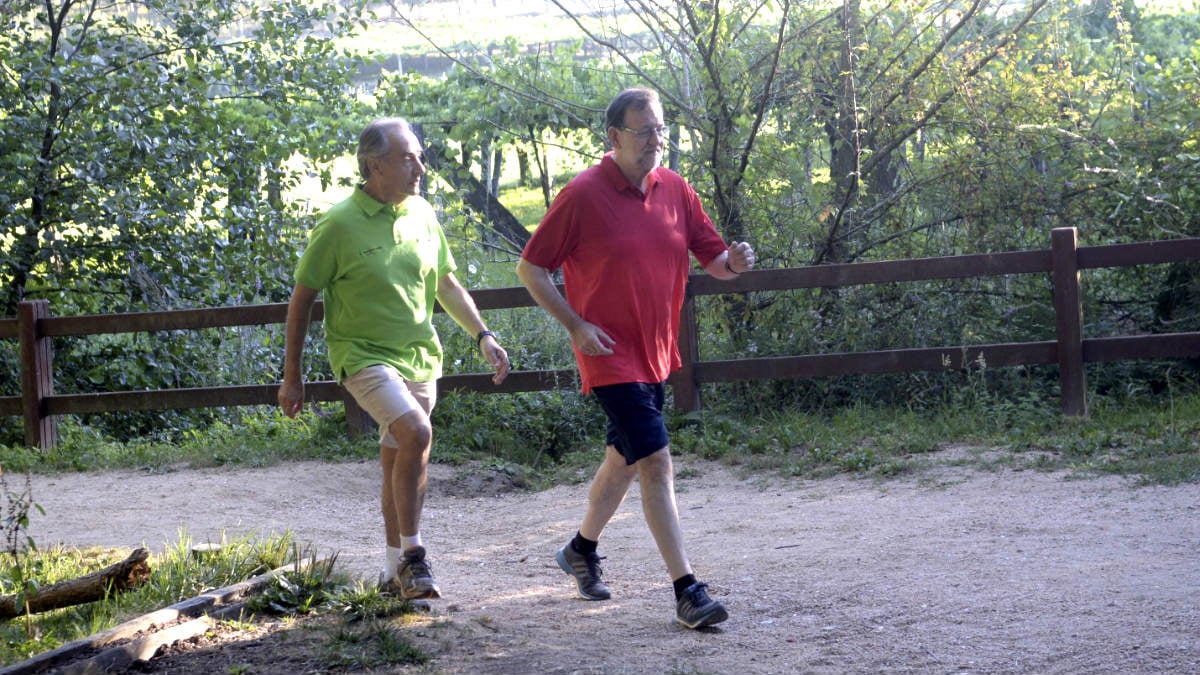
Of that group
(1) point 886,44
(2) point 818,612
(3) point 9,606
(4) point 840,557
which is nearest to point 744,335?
(1) point 886,44

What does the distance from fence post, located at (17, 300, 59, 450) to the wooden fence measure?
0.01m

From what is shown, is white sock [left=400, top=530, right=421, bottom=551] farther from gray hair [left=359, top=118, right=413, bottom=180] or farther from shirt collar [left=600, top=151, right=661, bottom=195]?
shirt collar [left=600, top=151, right=661, bottom=195]

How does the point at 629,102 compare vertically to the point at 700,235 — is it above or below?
above

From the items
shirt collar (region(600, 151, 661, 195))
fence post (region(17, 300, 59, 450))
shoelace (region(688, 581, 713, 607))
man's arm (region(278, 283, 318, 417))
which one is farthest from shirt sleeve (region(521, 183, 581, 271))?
fence post (region(17, 300, 59, 450))

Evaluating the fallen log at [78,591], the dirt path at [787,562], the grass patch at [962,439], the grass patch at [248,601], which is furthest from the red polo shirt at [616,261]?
the grass patch at [962,439]

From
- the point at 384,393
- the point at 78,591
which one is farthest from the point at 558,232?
the point at 78,591

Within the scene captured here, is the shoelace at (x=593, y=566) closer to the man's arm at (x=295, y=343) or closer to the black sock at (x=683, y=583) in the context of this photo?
the black sock at (x=683, y=583)

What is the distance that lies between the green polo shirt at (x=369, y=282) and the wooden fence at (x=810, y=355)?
4.22 m

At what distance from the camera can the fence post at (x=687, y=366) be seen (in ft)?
30.2

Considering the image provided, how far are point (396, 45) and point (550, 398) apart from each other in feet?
23.5

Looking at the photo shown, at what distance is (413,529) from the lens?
16.3 feet

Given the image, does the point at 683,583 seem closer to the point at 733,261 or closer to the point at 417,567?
the point at 417,567

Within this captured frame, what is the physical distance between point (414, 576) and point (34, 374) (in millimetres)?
6608

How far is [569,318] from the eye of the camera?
4.63 metres
